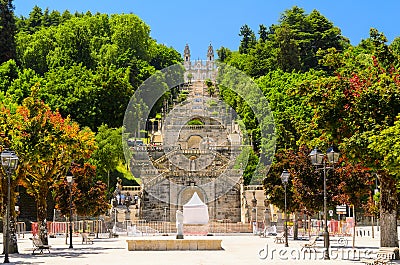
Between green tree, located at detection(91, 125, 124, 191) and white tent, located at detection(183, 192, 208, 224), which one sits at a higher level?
green tree, located at detection(91, 125, 124, 191)

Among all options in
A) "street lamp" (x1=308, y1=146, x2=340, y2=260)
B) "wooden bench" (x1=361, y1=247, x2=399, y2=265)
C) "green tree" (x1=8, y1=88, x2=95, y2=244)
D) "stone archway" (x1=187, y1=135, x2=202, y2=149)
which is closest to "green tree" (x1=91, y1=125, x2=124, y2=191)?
"stone archway" (x1=187, y1=135, x2=202, y2=149)

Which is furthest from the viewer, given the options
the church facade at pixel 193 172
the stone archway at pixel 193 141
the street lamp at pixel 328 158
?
the stone archway at pixel 193 141

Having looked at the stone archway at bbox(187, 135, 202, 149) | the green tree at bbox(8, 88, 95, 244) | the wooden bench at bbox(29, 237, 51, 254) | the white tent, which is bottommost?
the wooden bench at bbox(29, 237, 51, 254)

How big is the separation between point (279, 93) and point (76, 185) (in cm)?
3640

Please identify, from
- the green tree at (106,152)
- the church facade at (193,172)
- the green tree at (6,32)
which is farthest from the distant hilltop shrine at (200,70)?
the green tree at (106,152)

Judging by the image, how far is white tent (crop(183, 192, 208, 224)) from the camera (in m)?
36.9

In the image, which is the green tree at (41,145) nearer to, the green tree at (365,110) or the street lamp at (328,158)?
the street lamp at (328,158)

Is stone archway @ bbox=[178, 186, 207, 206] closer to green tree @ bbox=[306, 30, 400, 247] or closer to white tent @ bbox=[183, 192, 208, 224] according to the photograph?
white tent @ bbox=[183, 192, 208, 224]

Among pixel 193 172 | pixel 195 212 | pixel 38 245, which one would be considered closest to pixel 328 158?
pixel 38 245

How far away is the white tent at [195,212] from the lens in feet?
121

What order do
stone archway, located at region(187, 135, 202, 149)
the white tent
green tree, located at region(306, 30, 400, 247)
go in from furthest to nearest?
stone archway, located at region(187, 135, 202, 149)
the white tent
green tree, located at region(306, 30, 400, 247)

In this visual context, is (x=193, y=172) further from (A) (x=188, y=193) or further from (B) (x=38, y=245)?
(B) (x=38, y=245)

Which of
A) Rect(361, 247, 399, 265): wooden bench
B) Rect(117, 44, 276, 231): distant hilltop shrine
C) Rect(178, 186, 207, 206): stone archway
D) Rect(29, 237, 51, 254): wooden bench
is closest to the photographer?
Rect(361, 247, 399, 265): wooden bench

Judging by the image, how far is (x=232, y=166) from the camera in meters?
66.8
